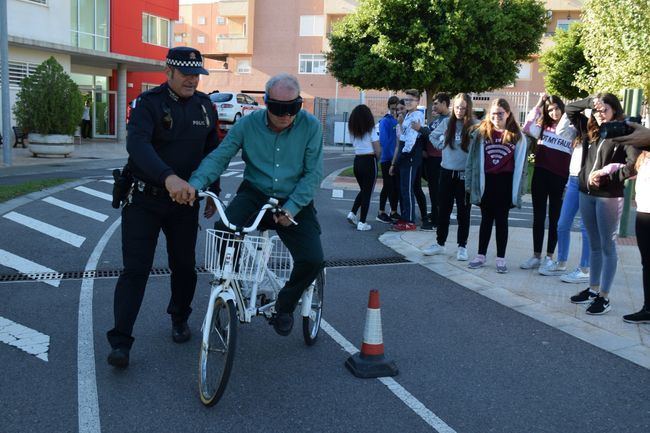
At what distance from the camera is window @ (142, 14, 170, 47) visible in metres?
35.2

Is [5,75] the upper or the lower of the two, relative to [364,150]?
upper

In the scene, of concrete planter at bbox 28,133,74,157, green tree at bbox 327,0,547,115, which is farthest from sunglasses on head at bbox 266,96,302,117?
green tree at bbox 327,0,547,115

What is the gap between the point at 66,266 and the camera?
7414mm

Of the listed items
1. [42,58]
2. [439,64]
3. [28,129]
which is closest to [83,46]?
[42,58]

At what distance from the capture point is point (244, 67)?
56.4m

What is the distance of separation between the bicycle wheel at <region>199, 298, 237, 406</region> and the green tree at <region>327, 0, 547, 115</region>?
78.3 feet

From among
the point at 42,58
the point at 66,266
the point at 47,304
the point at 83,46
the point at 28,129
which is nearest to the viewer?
the point at 47,304

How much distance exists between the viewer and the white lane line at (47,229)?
878 centimetres

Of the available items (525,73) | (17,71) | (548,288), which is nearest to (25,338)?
(548,288)

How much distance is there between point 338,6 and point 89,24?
82.0ft

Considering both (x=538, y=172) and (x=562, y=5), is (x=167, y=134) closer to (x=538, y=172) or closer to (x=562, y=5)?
(x=538, y=172)

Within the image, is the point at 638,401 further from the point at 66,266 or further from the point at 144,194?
the point at 66,266

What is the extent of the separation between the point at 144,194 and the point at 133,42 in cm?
3174

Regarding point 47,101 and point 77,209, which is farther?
point 47,101
